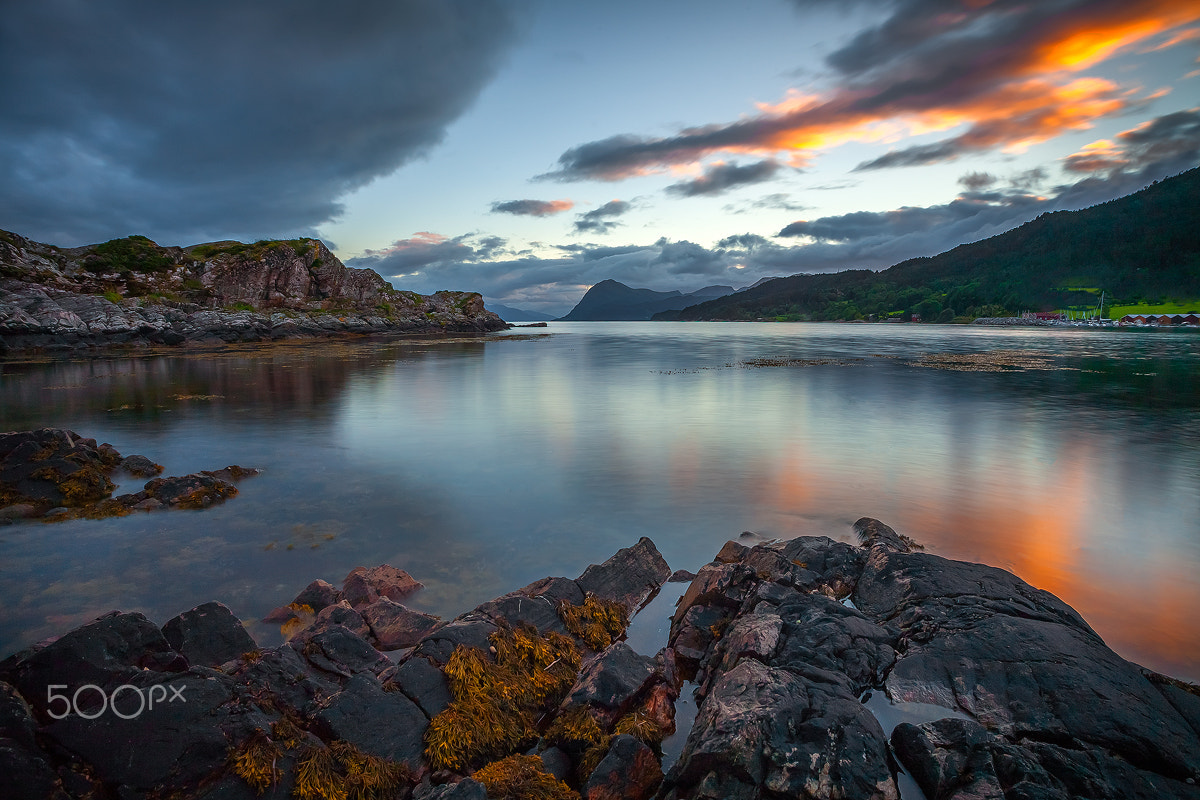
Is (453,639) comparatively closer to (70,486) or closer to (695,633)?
(695,633)

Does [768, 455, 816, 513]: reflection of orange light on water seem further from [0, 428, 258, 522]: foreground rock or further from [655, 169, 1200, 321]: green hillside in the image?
[655, 169, 1200, 321]: green hillside

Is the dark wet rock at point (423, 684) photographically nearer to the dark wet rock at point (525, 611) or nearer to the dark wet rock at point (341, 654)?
the dark wet rock at point (341, 654)

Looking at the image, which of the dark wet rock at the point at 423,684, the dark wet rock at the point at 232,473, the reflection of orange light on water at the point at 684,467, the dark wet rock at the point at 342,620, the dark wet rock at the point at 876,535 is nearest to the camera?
the dark wet rock at the point at 423,684

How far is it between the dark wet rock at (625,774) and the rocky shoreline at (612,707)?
0.01 m

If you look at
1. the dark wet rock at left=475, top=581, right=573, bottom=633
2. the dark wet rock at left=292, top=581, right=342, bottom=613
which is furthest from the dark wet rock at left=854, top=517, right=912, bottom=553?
the dark wet rock at left=292, top=581, right=342, bottom=613

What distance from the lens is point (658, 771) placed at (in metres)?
3.58

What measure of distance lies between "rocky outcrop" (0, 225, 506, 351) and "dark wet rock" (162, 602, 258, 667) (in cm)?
5144

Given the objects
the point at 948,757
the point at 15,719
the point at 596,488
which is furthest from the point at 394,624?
the point at 596,488

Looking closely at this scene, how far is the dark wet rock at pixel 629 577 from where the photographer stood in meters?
6.04

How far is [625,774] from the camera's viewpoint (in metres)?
3.47

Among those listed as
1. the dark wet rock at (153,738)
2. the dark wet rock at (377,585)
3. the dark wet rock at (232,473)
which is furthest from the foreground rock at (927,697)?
the dark wet rock at (232,473)

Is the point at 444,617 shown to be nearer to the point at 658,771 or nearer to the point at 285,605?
the point at 285,605

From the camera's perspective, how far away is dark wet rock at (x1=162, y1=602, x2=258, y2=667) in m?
4.43

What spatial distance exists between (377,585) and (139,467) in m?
8.43
